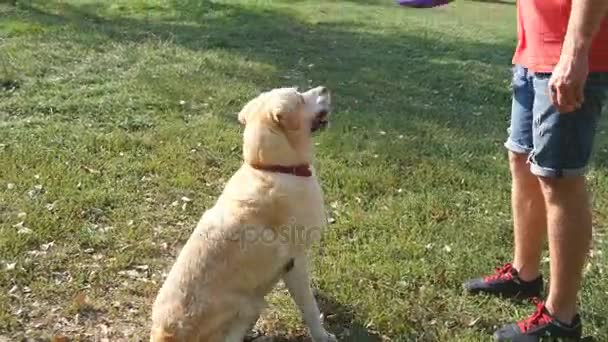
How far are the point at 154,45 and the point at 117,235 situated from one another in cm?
623

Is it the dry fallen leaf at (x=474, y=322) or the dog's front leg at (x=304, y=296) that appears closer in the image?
the dog's front leg at (x=304, y=296)

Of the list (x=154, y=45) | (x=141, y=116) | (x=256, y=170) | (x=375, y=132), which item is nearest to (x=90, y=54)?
(x=154, y=45)

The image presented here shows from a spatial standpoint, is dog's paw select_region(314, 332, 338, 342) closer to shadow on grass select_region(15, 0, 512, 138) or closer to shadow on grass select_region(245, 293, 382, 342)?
shadow on grass select_region(245, 293, 382, 342)

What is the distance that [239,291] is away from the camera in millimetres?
3344

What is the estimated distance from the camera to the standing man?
283 cm

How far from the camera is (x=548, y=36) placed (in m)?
3.12

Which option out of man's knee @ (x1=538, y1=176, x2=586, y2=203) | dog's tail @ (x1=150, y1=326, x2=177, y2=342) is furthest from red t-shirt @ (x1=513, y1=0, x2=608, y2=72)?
dog's tail @ (x1=150, y1=326, x2=177, y2=342)

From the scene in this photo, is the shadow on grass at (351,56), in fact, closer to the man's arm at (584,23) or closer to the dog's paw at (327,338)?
the dog's paw at (327,338)

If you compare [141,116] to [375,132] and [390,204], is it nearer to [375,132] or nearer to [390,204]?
[375,132]

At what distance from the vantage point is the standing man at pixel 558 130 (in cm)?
283

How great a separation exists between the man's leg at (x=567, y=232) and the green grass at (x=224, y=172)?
17.4 inches

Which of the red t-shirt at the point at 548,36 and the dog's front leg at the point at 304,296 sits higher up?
the red t-shirt at the point at 548,36

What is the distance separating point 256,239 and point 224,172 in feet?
8.62

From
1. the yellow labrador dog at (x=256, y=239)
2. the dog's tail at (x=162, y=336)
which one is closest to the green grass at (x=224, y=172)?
the yellow labrador dog at (x=256, y=239)
